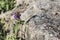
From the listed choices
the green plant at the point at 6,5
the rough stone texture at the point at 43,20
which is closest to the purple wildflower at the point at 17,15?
the rough stone texture at the point at 43,20

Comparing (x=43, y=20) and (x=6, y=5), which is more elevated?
(x=43, y=20)

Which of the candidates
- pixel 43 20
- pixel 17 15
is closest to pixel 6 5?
pixel 17 15

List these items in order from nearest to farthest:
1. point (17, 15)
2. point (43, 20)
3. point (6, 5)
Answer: point (43, 20)
point (17, 15)
point (6, 5)

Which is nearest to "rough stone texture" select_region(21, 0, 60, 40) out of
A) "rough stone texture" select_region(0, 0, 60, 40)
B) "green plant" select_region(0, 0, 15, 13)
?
"rough stone texture" select_region(0, 0, 60, 40)

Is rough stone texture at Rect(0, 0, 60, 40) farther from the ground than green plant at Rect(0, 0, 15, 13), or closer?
farther from the ground

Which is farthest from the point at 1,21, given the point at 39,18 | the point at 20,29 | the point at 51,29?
the point at 51,29

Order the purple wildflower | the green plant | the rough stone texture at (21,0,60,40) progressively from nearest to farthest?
the rough stone texture at (21,0,60,40) < the purple wildflower < the green plant

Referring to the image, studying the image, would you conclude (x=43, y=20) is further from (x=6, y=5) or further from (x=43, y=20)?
(x=6, y=5)

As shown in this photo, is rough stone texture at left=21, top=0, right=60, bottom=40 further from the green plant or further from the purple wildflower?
the green plant

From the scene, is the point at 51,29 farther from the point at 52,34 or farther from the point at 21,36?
the point at 21,36

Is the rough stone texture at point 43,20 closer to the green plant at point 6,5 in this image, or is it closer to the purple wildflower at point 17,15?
the purple wildflower at point 17,15

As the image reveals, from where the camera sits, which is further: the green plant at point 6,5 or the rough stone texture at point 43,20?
the green plant at point 6,5
